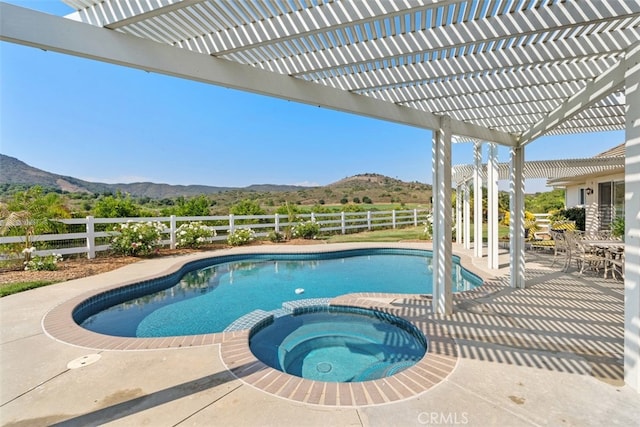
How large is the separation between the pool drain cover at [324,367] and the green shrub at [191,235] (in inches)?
350

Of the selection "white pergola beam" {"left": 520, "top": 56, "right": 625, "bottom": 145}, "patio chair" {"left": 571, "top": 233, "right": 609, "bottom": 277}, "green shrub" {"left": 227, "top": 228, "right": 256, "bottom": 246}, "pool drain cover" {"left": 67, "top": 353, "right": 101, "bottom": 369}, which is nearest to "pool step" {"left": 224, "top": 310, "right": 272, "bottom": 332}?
"pool drain cover" {"left": 67, "top": 353, "right": 101, "bottom": 369}

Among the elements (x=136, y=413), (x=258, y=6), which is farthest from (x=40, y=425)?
(x=258, y=6)

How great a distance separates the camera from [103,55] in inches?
97.4

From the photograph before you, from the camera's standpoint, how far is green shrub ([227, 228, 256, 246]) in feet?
40.9

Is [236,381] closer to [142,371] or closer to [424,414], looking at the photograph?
[142,371]

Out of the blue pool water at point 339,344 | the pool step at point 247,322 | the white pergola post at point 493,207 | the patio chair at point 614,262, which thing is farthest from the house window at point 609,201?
the pool step at point 247,322

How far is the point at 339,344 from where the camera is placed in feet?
14.7

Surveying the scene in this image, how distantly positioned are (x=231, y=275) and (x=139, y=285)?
7.83 feet

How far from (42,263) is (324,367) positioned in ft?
25.9

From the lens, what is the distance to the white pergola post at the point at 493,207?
7.55 meters

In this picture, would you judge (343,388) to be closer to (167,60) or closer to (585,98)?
(167,60)

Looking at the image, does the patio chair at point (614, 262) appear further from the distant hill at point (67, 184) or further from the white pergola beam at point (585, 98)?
the distant hill at point (67, 184)
